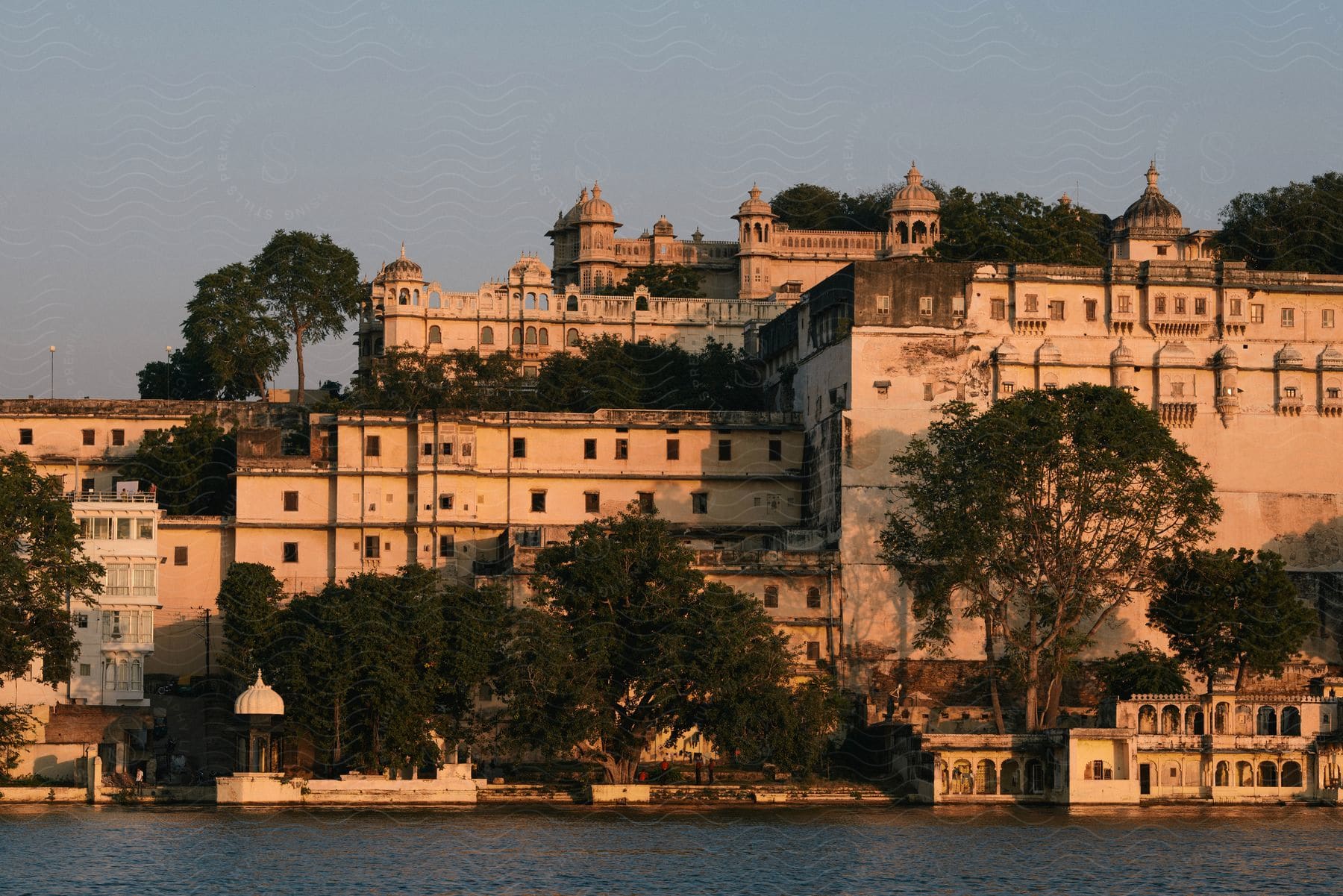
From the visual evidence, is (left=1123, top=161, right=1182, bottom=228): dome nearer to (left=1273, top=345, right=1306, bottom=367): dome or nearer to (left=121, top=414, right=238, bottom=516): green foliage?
(left=1273, top=345, right=1306, bottom=367): dome

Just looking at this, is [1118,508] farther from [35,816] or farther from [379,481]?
[35,816]

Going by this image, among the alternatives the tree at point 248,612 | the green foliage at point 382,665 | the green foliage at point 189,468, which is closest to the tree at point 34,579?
A: the tree at point 248,612

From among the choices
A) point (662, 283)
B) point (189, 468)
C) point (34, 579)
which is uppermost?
point (662, 283)

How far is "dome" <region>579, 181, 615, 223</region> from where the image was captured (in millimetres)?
120188

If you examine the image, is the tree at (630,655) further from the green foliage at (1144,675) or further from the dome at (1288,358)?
the dome at (1288,358)

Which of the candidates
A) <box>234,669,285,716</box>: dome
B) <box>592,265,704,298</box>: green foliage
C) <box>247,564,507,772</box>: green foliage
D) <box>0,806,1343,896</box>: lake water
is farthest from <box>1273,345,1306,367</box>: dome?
<box>234,669,285,716</box>: dome

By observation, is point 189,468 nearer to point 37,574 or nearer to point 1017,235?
point 37,574

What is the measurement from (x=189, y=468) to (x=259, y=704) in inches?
861

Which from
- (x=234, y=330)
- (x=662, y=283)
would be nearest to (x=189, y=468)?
Result: (x=234, y=330)

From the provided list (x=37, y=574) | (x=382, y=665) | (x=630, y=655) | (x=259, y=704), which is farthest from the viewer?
(x=37, y=574)

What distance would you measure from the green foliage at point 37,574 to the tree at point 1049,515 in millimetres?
26243

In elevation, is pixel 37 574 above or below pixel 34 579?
above

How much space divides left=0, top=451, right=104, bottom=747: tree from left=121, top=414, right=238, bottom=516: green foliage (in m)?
13.7

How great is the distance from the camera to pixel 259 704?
237 feet
